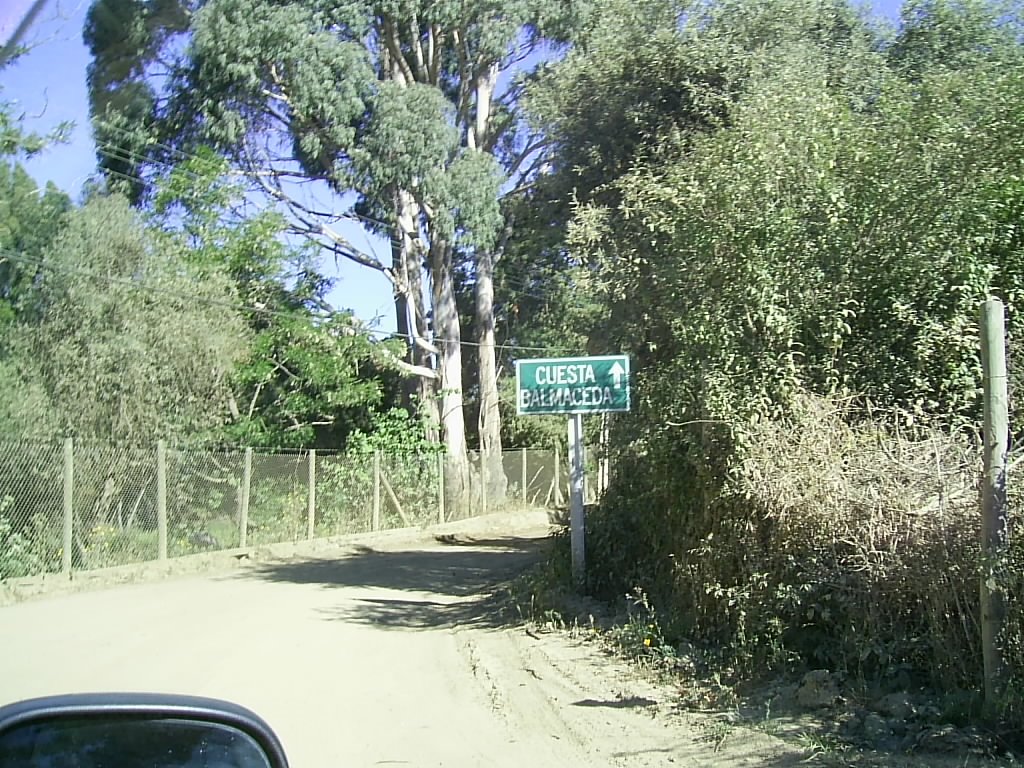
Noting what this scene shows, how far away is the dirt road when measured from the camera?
23.6 feet

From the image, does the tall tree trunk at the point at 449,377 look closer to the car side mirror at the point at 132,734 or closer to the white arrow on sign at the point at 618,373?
the white arrow on sign at the point at 618,373

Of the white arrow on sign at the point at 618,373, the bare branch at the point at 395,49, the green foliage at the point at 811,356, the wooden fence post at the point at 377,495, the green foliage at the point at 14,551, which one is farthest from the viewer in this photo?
the bare branch at the point at 395,49

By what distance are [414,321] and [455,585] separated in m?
15.4

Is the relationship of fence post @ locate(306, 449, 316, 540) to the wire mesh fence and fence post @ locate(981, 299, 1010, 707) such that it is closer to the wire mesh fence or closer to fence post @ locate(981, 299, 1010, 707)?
the wire mesh fence

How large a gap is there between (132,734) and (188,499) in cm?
1711

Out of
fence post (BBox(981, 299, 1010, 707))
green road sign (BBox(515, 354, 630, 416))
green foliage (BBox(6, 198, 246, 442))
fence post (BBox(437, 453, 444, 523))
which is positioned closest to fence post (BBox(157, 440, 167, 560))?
green foliage (BBox(6, 198, 246, 442))

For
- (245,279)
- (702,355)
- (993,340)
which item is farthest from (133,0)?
(993,340)

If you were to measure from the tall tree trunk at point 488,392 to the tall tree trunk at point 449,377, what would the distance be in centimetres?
75

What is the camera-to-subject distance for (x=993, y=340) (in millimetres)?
6574

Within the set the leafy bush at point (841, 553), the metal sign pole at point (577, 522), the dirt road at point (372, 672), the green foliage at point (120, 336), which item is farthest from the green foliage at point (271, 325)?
the leafy bush at point (841, 553)

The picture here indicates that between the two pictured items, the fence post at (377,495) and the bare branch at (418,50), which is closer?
the fence post at (377,495)

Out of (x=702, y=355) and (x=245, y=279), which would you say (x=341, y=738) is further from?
(x=245, y=279)

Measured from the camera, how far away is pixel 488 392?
3297 cm

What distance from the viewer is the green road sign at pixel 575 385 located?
11.8m
